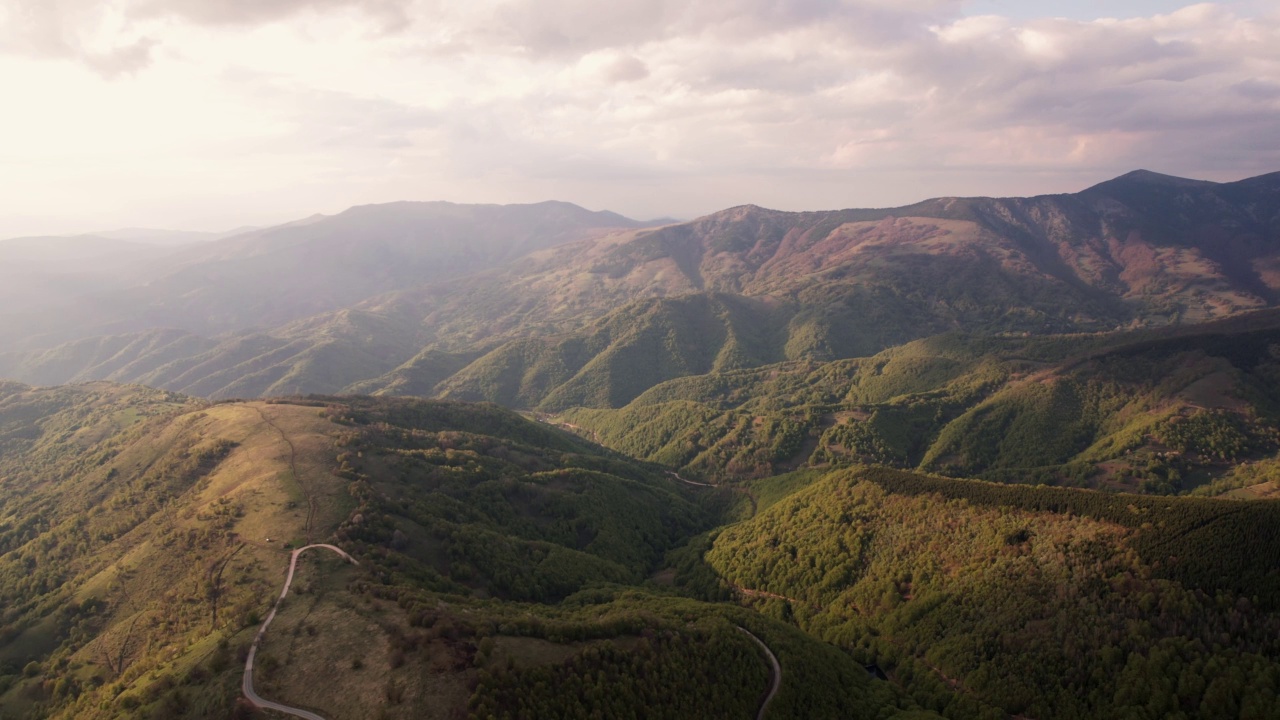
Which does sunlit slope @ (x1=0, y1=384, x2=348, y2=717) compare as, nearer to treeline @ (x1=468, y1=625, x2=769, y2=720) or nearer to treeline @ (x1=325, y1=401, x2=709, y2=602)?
treeline @ (x1=325, y1=401, x2=709, y2=602)

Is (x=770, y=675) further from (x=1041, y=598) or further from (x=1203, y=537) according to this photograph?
(x=1203, y=537)

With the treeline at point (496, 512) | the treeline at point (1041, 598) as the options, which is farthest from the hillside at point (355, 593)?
the treeline at point (1041, 598)

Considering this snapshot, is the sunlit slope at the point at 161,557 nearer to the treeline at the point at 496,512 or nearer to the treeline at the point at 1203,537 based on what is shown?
the treeline at the point at 496,512

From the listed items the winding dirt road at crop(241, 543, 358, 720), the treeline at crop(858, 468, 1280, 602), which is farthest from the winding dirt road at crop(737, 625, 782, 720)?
the treeline at crop(858, 468, 1280, 602)

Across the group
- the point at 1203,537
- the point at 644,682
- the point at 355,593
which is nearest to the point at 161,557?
the point at 355,593

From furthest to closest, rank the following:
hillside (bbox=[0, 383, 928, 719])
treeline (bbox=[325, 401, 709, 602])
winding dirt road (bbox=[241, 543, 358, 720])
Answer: treeline (bbox=[325, 401, 709, 602]) < hillside (bbox=[0, 383, 928, 719]) < winding dirt road (bbox=[241, 543, 358, 720])

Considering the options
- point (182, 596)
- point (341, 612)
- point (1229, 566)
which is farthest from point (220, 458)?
point (1229, 566)
